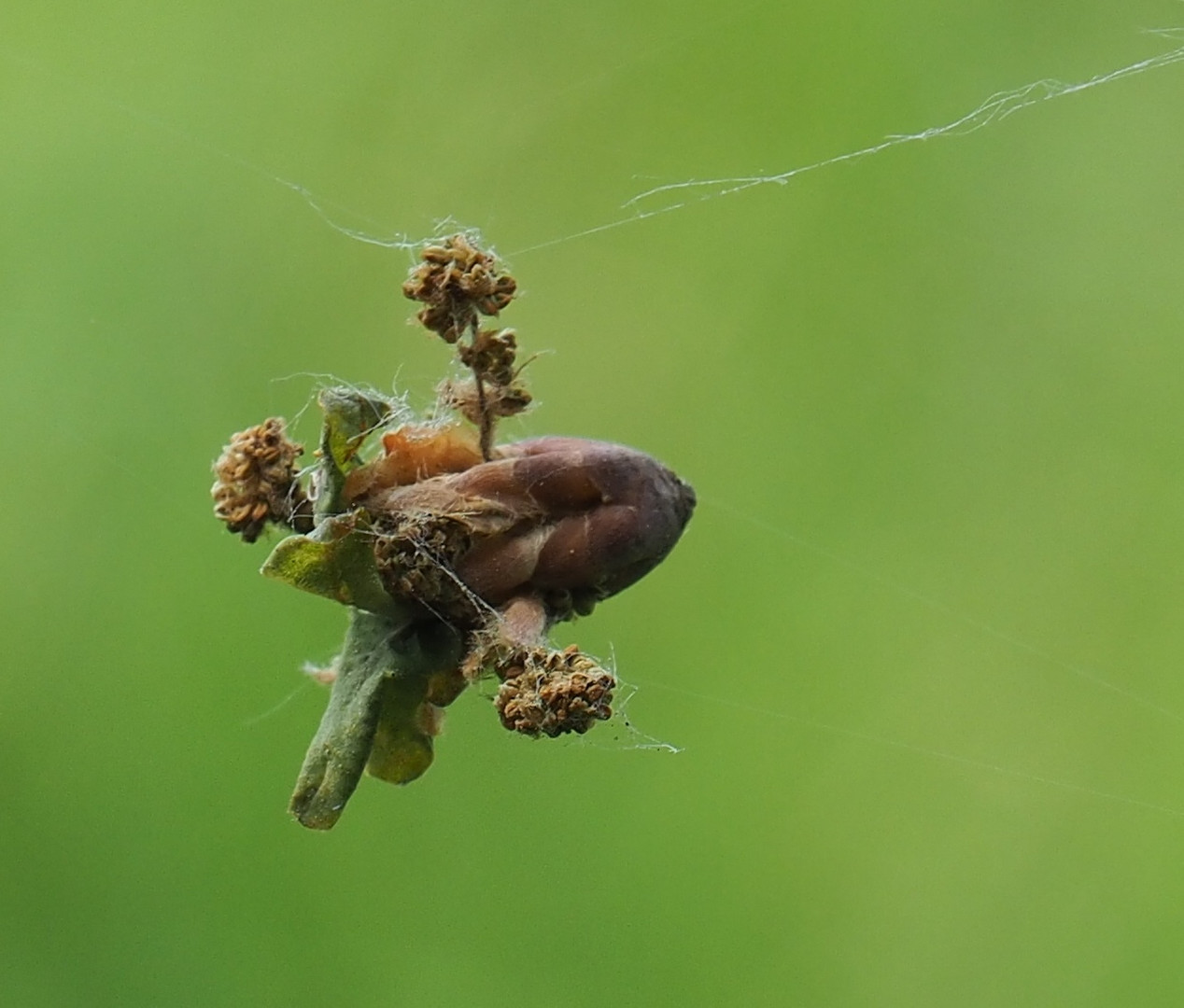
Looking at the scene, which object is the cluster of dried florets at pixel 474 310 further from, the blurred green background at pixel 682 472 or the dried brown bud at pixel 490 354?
the blurred green background at pixel 682 472

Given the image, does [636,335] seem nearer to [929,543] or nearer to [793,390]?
[793,390]

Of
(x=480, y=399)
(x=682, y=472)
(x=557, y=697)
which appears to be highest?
(x=682, y=472)

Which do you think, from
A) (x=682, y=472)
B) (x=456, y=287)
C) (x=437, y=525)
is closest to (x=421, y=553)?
(x=437, y=525)

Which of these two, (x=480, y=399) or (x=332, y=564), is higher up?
(x=480, y=399)

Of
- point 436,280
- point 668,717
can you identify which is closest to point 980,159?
point 668,717

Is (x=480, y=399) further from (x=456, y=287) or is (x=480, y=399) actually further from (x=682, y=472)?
(x=682, y=472)

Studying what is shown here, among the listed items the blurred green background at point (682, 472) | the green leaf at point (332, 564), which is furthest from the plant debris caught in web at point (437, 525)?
the blurred green background at point (682, 472)
